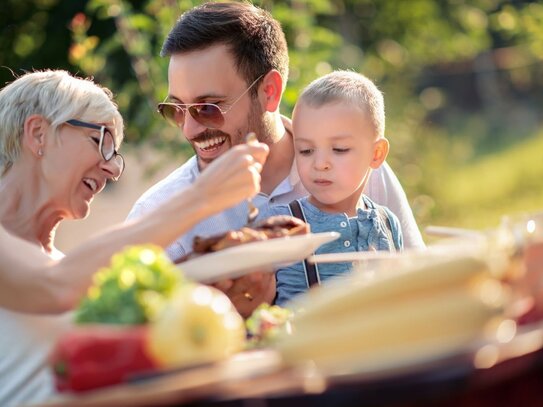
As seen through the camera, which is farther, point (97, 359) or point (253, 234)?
point (253, 234)

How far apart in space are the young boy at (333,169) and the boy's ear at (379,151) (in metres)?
0.06

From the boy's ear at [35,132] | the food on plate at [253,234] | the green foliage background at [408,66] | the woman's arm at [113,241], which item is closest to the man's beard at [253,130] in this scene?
the boy's ear at [35,132]

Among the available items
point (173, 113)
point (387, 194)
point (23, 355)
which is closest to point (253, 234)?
point (23, 355)

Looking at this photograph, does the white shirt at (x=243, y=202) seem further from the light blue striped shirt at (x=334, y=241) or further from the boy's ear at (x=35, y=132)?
the boy's ear at (x=35, y=132)

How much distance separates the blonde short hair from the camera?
3.90 meters

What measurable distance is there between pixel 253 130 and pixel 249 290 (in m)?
1.11

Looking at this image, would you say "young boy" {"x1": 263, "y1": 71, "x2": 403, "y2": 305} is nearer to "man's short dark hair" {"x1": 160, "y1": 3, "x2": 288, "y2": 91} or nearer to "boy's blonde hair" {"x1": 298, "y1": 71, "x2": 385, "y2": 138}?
"boy's blonde hair" {"x1": 298, "y1": 71, "x2": 385, "y2": 138}

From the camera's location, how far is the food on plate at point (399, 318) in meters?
2.16

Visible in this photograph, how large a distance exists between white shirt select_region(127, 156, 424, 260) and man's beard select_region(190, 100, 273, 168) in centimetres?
13

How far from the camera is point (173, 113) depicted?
14.4 feet

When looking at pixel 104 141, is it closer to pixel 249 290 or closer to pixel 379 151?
pixel 249 290

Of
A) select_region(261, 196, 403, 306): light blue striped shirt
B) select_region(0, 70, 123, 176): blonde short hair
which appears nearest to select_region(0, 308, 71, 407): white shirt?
select_region(0, 70, 123, 176): blonde short hair

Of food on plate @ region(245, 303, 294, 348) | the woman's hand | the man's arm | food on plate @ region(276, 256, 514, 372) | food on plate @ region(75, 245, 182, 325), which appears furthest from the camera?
Result: the man's arm

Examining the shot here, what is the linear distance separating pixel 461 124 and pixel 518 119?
1066 mm
